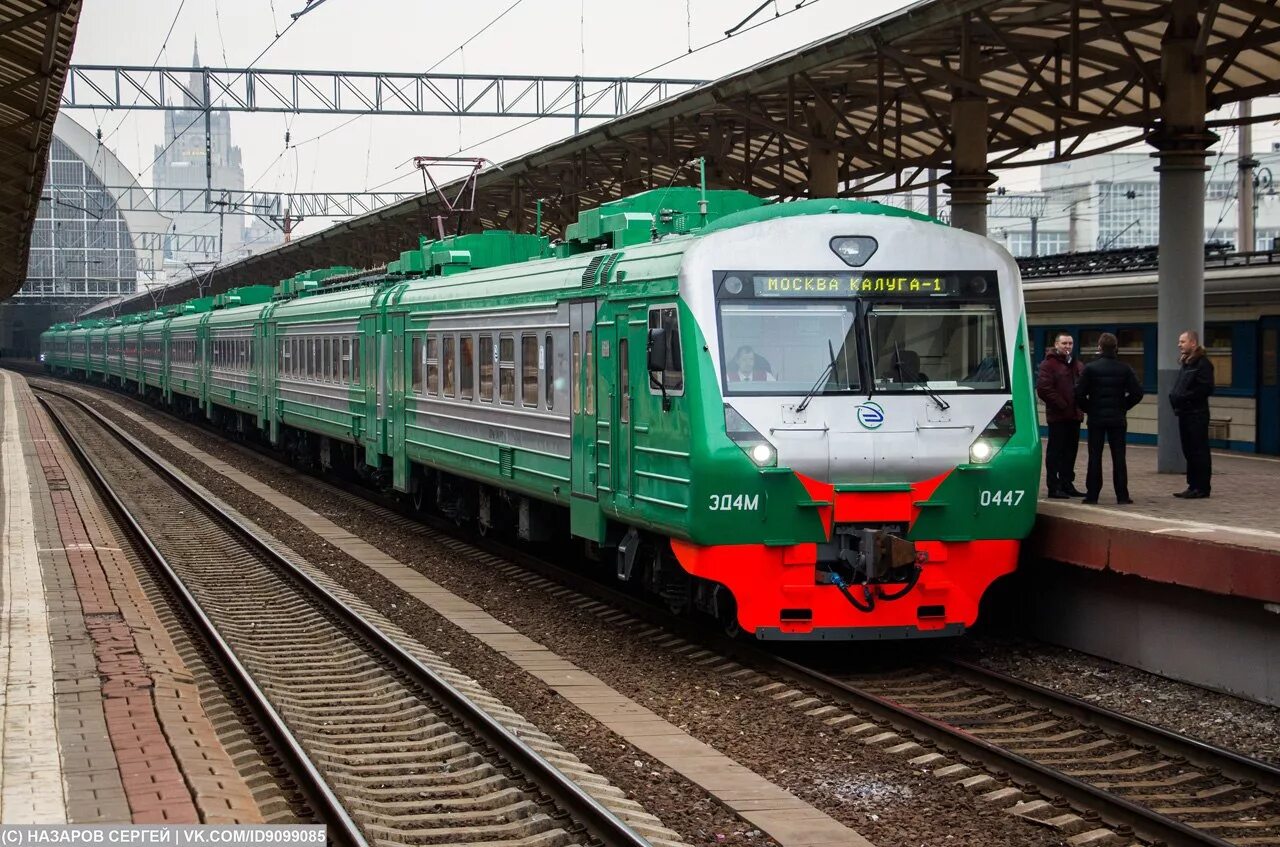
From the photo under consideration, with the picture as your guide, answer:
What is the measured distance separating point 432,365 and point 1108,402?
8.61m

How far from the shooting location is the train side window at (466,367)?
55.1 feet

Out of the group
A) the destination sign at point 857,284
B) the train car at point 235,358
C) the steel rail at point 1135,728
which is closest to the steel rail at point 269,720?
the destination sign at point 857,284

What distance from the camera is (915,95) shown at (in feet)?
60.1

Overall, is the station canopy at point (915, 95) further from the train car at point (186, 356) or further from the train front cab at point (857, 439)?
the train car at point (186, 356)

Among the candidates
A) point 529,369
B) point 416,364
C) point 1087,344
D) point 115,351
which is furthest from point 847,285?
point 115,351

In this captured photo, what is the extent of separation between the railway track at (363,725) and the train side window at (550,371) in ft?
8.32

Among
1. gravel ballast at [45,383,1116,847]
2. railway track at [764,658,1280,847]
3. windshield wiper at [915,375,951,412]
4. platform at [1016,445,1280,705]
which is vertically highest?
windshield wiper at [915,375,951,412]

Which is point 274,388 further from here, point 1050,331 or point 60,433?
point 1050,331

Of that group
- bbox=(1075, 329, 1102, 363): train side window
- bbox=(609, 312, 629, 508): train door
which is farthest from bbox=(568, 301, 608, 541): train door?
bbox=(1075, 329, 1102, 363): train side window

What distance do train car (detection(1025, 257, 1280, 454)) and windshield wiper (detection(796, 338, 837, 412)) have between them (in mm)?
8756

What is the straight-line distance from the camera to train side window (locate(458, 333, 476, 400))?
1678 centimetres

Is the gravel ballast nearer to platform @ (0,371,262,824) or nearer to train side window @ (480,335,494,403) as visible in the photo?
train side window @ (480,335,494,403)

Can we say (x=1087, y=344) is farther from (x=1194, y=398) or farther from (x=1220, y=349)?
(x=1194, y=398)

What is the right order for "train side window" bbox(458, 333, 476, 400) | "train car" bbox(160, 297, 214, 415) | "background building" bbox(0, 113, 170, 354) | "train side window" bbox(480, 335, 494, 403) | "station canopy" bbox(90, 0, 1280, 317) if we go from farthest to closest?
"background building" bbox(0, 113, 170, 354), "train car" bbox(160, 297, 214, 415), "train side window" bbox(458, 333, 476, 400), "train side window" bbox(480, 335, 494, 403), "station canopy" bbox(90, 0, 1280, 317)
